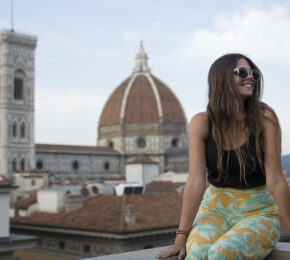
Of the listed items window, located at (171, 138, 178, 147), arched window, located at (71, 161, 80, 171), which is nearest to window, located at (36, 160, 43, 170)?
arched window, located at (71, 161, 80, 171)

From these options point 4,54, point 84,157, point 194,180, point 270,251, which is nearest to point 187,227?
point 194,180

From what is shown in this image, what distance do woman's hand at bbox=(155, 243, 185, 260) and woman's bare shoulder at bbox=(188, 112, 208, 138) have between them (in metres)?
0.56

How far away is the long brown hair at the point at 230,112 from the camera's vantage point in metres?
2.39

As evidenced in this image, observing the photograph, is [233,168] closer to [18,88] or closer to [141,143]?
[18,88]

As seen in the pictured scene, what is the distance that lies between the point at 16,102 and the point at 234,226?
56692 millimetres

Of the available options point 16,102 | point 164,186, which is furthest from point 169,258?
point 16,102

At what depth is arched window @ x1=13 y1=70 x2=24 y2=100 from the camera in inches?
2235

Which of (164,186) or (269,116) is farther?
(164,186)

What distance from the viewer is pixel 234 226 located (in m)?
2.26

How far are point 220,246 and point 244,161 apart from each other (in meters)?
0.48

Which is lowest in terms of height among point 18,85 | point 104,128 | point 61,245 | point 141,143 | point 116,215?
point 61,245

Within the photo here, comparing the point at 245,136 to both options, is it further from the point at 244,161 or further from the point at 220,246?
the point at 220,246

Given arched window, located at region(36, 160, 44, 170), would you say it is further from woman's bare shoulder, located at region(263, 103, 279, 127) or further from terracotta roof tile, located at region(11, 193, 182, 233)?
woman's bare shoulder, located at region(263, 103, 279, 127)

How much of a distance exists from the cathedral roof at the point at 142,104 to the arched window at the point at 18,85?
1752cm
